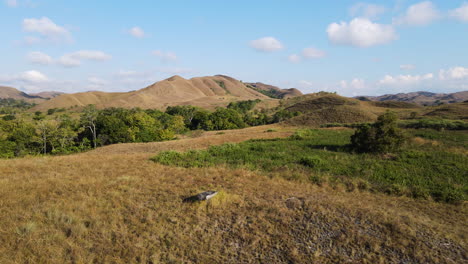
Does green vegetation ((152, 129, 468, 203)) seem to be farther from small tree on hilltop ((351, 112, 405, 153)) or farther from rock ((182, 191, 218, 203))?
rock ((182, 191, 218, 203))

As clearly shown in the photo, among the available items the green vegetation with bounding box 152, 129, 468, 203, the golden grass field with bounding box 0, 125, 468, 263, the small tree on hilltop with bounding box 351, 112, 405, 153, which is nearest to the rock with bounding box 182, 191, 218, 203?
the golden grass field with bounding box 0, 125, 468, 263

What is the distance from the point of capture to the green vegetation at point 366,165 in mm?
9383

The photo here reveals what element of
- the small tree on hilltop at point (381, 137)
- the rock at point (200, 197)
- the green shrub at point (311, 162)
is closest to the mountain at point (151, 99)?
the small tree on hilltop at point (381, 137)

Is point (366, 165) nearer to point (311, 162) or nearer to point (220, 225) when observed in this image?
point (311, 162)

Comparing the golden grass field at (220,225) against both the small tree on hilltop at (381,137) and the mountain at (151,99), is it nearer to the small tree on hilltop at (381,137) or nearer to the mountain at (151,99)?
the small tree on hilltop at (381,137)

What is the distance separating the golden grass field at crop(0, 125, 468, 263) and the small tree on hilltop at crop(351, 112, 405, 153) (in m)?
7.55

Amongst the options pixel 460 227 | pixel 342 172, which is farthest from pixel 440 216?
pixel 342 172

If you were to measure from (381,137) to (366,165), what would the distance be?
155 inches

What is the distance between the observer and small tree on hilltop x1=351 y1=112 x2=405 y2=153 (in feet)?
48.9

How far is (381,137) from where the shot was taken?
49.8 ft

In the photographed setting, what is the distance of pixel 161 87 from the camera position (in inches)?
7510

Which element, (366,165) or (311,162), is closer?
(366,165)

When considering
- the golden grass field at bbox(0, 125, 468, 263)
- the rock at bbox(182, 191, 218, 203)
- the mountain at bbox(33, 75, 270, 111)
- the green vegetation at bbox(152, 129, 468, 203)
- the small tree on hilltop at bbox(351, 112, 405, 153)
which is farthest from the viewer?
the mountain at bbox(33, 75, 270, 111)

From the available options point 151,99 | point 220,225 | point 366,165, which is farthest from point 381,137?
point 151,99
